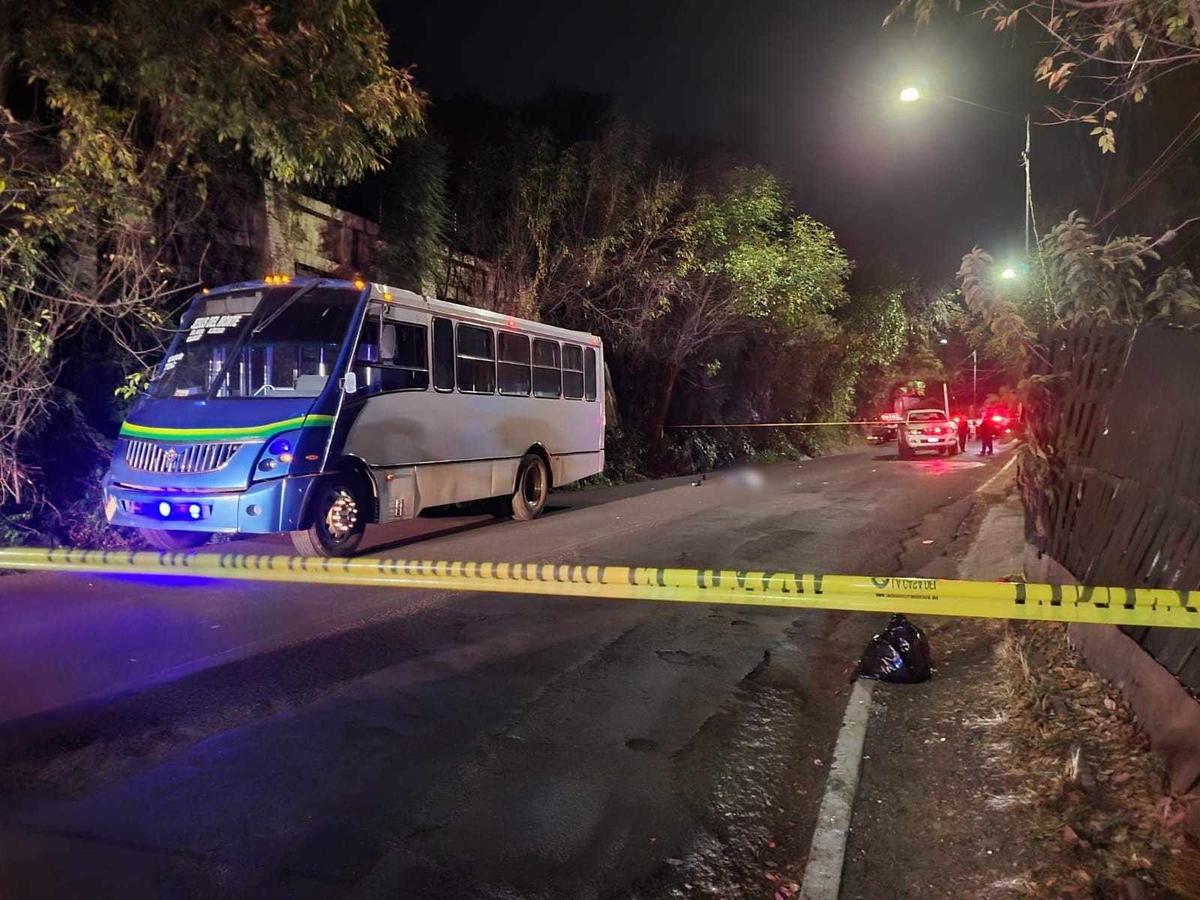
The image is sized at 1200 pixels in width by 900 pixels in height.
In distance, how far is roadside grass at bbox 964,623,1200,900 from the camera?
10.9ft

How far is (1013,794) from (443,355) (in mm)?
8373

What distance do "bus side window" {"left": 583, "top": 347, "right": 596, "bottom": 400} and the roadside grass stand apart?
33.4 ft

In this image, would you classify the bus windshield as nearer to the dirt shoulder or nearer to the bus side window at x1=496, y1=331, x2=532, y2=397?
the bus side window at x1=496, y1=331, x2=532, y2=397

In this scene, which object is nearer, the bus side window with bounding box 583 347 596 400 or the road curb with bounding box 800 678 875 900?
the road curb with bounding box 800 678 875 900

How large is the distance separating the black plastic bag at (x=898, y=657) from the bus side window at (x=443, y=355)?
6.56 meters

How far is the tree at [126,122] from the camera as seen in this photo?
791 centimetres

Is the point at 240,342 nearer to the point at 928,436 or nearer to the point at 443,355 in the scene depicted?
the point at 443,355

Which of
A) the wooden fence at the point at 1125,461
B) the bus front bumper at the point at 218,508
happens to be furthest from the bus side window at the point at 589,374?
the wooden fence at the point at 1125,461

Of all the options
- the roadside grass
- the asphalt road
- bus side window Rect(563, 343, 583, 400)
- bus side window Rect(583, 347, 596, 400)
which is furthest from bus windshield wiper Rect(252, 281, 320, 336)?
the roadside grass

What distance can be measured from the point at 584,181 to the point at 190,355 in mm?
12488

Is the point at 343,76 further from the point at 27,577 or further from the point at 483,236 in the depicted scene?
the point at 483,236

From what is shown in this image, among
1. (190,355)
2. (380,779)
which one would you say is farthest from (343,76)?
(380,779)

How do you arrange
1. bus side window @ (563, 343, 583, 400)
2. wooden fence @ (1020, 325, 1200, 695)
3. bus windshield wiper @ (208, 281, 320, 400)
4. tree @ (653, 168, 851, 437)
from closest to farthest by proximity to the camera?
wooden fence @ (1020, 325, 1200, 695), bus windshield wiper @ (208, 281, 320, 400), bus side window @ (563, 343, 583, 400), tree @ (653, 168, 851, 437)

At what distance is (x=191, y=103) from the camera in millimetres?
8406
